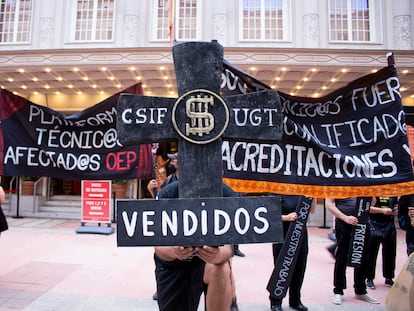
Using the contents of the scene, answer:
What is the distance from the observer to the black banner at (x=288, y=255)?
4082mm

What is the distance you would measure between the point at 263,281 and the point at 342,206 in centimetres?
178

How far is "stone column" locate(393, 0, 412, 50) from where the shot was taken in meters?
11.5

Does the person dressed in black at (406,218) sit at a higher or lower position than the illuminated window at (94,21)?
lower

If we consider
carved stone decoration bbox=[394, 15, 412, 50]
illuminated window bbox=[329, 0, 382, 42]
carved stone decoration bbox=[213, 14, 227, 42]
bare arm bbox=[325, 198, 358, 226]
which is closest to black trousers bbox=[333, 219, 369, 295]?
bare arm bbox=[325, 198, 358, 226]

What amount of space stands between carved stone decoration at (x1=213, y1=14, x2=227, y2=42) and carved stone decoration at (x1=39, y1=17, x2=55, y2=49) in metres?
6.11

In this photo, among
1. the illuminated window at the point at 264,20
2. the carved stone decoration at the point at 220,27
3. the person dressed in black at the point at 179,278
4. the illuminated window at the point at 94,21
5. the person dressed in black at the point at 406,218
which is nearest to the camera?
the person dressed in black at the point at 179,278

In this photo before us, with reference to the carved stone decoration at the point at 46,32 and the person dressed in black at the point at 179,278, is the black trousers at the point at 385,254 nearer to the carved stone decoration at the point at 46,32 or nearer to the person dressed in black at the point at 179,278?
the person dressed in black at the point at 179,278

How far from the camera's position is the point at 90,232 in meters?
8.91

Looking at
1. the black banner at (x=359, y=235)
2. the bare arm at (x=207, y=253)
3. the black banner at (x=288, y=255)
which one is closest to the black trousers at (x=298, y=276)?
the black banner at (x=288, y=255)

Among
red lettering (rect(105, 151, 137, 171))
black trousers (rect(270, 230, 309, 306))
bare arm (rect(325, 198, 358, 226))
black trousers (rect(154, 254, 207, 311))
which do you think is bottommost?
black trousers (rect(270, 230, 309, 306))

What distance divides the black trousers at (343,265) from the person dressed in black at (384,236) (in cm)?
61

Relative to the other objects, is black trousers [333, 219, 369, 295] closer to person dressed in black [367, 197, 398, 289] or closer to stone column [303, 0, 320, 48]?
person dressed in black [367, 197, 398, 289]

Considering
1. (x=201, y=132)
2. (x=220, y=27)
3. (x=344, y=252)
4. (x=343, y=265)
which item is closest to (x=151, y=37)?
(x=220, y=27)

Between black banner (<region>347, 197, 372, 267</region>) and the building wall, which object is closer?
black banner (<region>347, 197, 372, 267</region>)
